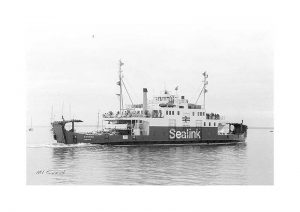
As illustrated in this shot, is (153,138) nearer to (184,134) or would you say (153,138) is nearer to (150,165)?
(184,134)

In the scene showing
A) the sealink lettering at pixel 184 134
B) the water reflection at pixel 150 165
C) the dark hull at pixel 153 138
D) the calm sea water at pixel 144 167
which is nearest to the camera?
the calm sea water at pixel 144 167

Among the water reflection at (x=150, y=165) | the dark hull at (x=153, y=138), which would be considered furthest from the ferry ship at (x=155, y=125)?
the water reflection at (x=150, y=165)

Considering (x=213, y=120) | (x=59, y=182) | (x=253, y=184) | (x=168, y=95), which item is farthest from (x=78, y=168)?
(x=213, y=120)

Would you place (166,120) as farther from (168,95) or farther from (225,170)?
(225,170)

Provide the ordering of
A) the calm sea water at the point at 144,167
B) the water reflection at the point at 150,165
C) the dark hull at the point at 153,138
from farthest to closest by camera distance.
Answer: the dark hull at the point at 153,138 < the water reflection at the point at 150,165 < the calm sea water at the point at 144,167

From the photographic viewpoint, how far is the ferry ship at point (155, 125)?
119 ft

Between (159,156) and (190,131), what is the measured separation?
30.4ft

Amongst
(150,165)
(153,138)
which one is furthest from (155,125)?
(150,165)

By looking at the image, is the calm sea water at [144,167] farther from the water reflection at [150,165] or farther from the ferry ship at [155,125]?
the ferry ship at [155,125]

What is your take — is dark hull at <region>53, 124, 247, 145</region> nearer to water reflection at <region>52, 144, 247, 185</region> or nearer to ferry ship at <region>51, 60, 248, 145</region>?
ferry ship at <region>51, 60, 248, 145</region>

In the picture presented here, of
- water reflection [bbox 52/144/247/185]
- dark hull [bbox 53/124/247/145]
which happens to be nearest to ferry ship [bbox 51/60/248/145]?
dark hull [bbox 53/124/247/145]

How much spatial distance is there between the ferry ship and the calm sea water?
5.33 ft

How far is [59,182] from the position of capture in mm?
20625

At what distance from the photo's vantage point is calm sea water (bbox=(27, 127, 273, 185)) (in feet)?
70.0
